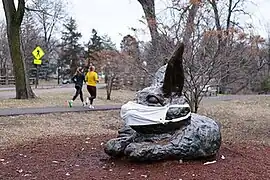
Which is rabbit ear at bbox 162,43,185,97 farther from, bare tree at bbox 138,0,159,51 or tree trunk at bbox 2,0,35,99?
tree trunk at bbox 2,0,35,99

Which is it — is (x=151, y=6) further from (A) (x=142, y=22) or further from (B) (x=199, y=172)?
(B) (x=199, y=172)

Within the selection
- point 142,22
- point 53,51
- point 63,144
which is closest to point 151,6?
point 142,22

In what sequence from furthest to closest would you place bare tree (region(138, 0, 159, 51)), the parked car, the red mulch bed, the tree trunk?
the tree trunk < bare tree (region(138, 0, 159, 51)) < the parked car < the red mulch bed

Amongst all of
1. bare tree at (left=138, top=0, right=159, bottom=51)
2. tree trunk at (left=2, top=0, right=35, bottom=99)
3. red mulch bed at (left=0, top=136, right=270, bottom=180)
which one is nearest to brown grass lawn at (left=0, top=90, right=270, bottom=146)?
red mulch bed at (left=0, top=136, right=270, bottom=180)

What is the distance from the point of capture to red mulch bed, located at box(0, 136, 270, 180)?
554 centimetres

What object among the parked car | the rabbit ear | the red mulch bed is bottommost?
the red mulch bed

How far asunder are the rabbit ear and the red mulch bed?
118 cm

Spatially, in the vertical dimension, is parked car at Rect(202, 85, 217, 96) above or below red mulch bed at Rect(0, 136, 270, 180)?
above

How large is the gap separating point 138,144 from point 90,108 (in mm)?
9217

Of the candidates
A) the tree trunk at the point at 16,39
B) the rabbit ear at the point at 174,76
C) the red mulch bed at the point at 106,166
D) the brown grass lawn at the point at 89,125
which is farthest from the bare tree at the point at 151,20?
the tree trunk at the point at 16,39

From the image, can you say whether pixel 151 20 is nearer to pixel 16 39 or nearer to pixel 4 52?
pixel 16 39

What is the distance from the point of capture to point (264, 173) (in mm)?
5809

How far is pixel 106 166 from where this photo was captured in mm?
6078

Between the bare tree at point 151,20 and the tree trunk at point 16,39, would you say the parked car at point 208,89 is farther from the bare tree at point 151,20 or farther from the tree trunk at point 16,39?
the tree trunk at point 16,39
